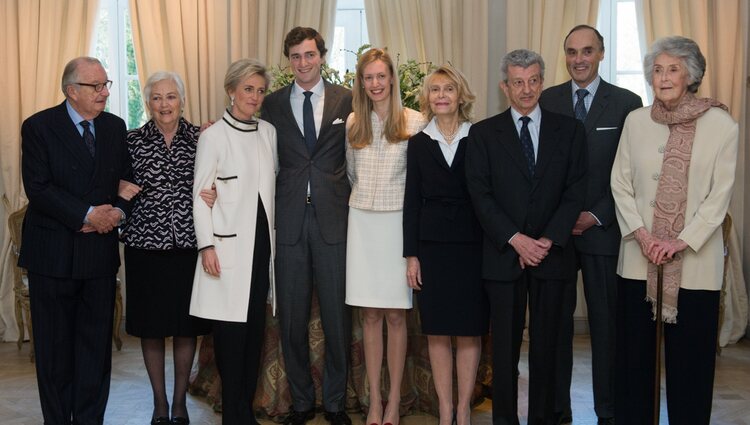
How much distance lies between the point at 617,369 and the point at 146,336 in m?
2.24

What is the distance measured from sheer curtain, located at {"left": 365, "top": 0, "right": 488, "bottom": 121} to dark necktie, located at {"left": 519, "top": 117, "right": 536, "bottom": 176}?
262cm

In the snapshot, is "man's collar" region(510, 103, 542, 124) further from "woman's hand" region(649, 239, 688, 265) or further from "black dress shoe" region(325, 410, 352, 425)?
"black dress shoe" region(325, 410, 352, 425)

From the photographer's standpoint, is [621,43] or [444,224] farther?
[621,43]

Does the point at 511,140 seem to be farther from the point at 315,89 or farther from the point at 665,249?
the point at 315,89

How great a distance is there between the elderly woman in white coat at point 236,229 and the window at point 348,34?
2.92 meters

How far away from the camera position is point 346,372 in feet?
14.5

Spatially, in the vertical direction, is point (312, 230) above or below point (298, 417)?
above

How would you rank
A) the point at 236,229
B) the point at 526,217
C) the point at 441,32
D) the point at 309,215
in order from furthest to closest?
1. the point at 441,32
2. the point at 309,215
3. the point at 236,229
4. the point at 526,217

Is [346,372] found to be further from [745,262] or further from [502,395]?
[745,262]

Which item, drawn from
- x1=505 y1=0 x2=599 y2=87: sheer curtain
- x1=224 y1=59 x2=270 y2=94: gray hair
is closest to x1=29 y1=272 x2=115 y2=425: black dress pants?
x1=224 y1=59 x2=270 y2=94: gray hair

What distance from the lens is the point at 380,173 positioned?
4.11 m

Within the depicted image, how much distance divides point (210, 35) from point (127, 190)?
2827 mm

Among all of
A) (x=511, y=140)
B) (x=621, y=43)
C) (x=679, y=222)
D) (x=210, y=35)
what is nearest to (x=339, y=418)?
(x=511, y=140)

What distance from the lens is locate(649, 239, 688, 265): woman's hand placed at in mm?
3494
